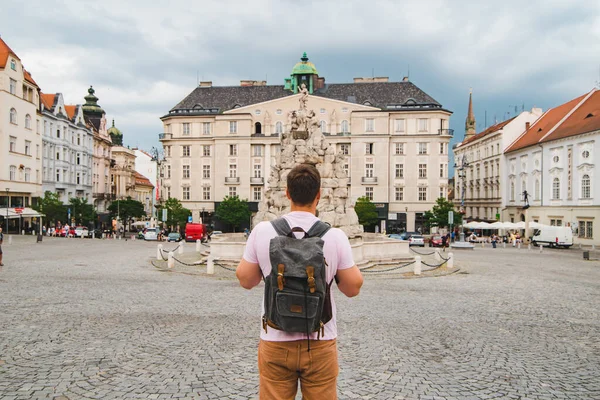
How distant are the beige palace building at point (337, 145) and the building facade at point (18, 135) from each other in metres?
14.8

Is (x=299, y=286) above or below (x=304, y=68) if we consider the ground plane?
below

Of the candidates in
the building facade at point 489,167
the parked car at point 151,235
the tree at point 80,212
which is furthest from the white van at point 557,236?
the tree at point 80,212

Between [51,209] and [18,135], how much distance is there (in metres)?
7.86

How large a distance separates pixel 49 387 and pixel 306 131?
2066 centimetres

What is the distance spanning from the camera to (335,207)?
24375 millimetres

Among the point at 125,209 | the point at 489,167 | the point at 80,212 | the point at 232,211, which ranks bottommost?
the point at 80,212

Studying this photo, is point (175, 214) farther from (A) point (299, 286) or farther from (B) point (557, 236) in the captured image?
(A) point (299, 286)

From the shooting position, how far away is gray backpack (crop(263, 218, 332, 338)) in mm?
3168

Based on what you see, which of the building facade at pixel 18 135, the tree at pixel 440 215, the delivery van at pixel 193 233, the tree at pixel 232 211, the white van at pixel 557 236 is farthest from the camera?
the tree at pixel 232 211

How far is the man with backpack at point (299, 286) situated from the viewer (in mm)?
3197

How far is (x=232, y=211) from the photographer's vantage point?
56.1 metres

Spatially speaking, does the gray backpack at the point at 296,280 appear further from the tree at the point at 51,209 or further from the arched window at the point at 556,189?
the arched window at the point at 556,189

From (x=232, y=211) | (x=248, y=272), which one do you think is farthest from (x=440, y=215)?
(x=248, y=272)

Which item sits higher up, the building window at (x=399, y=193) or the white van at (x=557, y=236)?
the building window at (x=399, y=193)
